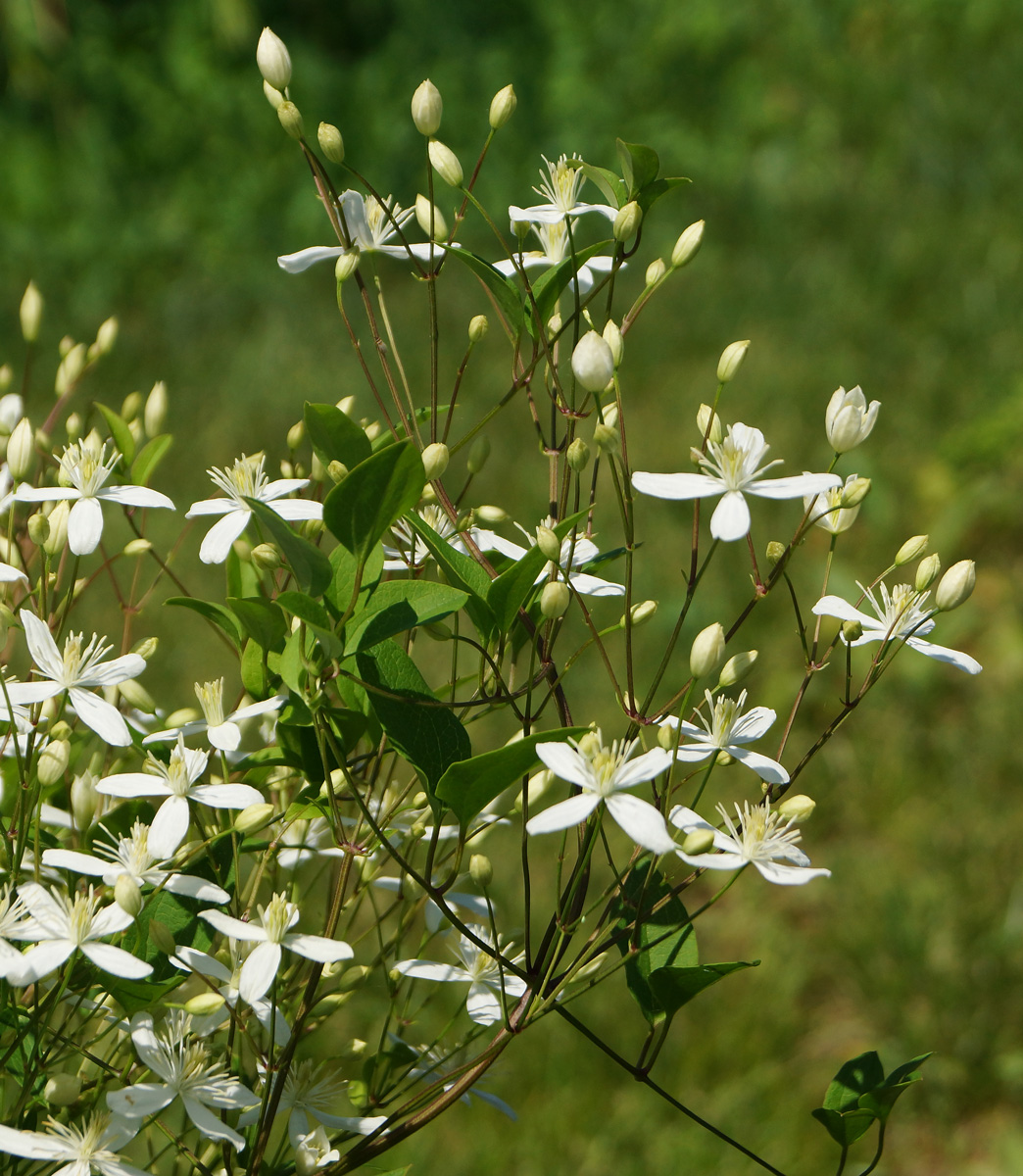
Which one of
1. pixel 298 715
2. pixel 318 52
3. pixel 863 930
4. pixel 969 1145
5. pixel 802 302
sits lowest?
pixel 969 1145

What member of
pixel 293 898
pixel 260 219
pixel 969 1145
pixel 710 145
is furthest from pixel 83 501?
pixel 710 145

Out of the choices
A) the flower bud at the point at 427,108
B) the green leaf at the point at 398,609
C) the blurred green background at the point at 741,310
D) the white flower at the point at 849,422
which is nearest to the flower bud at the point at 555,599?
the green leaf at the point at 398,609

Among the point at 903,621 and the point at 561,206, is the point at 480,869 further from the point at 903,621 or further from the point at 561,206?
the point at 561,206

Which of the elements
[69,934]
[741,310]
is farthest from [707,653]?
[741,310]

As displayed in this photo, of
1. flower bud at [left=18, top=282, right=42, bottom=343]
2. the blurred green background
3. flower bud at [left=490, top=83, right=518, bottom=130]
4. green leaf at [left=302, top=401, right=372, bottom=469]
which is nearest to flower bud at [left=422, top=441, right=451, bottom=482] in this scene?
green leaf at [left=302, top=401, right=372, bottom=469]

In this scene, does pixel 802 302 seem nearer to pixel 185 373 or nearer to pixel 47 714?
pixel 185 373

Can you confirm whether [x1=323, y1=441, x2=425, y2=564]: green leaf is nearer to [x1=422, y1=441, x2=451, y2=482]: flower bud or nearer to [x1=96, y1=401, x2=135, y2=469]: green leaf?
[x1=422, y1=441, x2=451, y2=482]: flower bud
